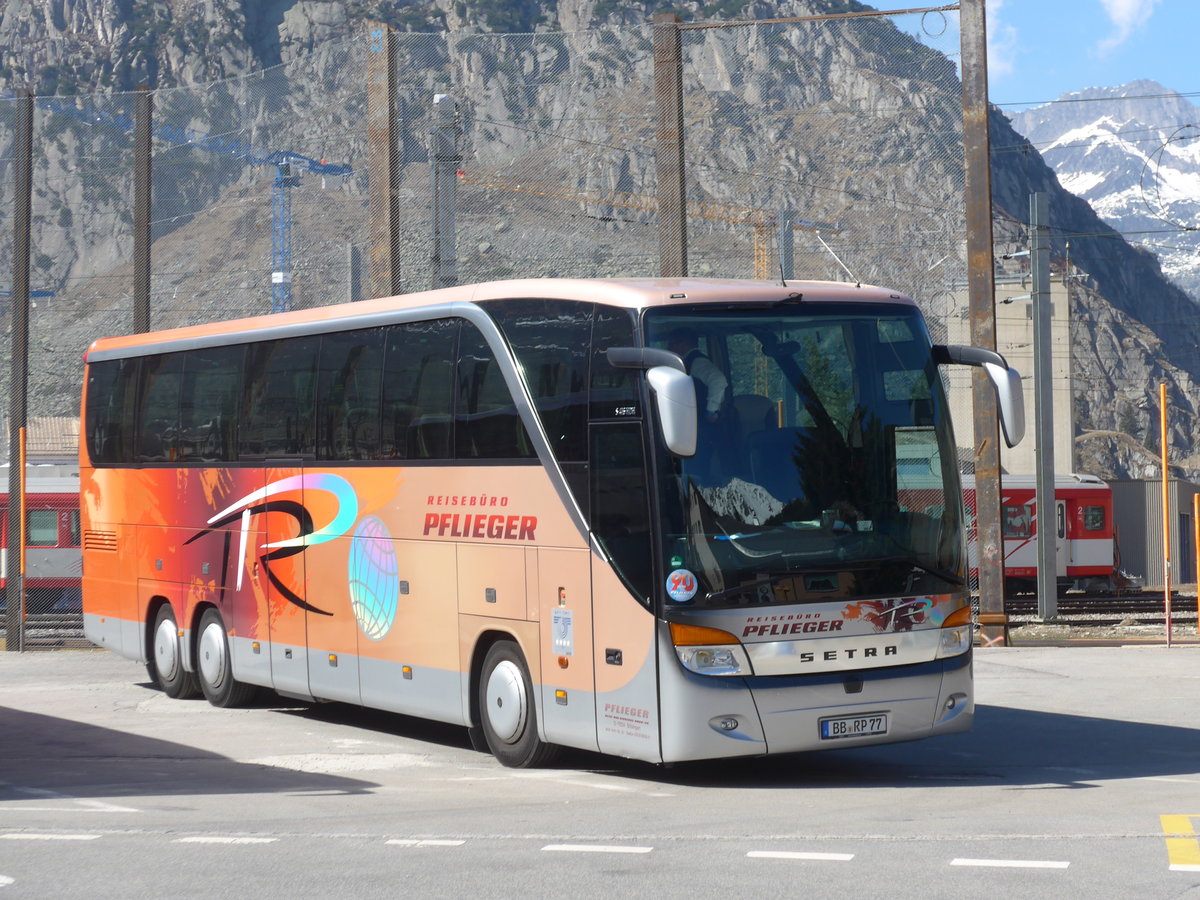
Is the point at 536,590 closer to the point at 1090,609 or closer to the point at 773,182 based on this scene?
the point at 773,182

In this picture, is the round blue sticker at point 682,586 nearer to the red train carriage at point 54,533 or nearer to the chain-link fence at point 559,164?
the chain-link fence at point 559,164

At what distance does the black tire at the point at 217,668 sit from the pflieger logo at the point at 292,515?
0.85 metres

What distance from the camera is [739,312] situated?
415 inches

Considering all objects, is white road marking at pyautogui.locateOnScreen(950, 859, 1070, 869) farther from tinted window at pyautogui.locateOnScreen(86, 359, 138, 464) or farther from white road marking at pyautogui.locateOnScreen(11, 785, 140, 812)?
tinted window at pyautogui.locateOnScreen(86, 359, 138, 464)

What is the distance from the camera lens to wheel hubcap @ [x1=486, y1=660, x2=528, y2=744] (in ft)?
37.7

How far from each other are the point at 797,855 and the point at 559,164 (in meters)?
13.1

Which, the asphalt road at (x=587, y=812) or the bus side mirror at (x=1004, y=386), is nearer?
the asphalt road at (x=587, y=812)

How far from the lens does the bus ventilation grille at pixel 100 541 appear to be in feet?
58.4

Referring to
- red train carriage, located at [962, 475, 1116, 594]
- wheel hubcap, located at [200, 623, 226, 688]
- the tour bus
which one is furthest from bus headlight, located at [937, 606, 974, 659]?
red train carriage, located at [962, 475, 1116, 594]

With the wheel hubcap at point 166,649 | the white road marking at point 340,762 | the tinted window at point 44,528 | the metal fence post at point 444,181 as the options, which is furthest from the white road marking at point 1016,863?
the tinted window at point 44,528

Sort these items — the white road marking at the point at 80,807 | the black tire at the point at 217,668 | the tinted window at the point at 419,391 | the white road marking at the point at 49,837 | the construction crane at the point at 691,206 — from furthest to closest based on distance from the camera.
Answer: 1. the construction crane at the point at 691,206
2. the black tire at the point at 217,668
3. the tinted window at the point at 419,391
4. the white road marking at the point at 80,807
5. the white road marking at the point at 49,837

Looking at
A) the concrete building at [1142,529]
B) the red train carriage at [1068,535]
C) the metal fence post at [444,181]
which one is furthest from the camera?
the concrete building at [1142,529]

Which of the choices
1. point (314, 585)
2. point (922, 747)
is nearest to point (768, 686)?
point (922, 747)

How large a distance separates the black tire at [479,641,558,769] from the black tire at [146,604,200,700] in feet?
18.1
